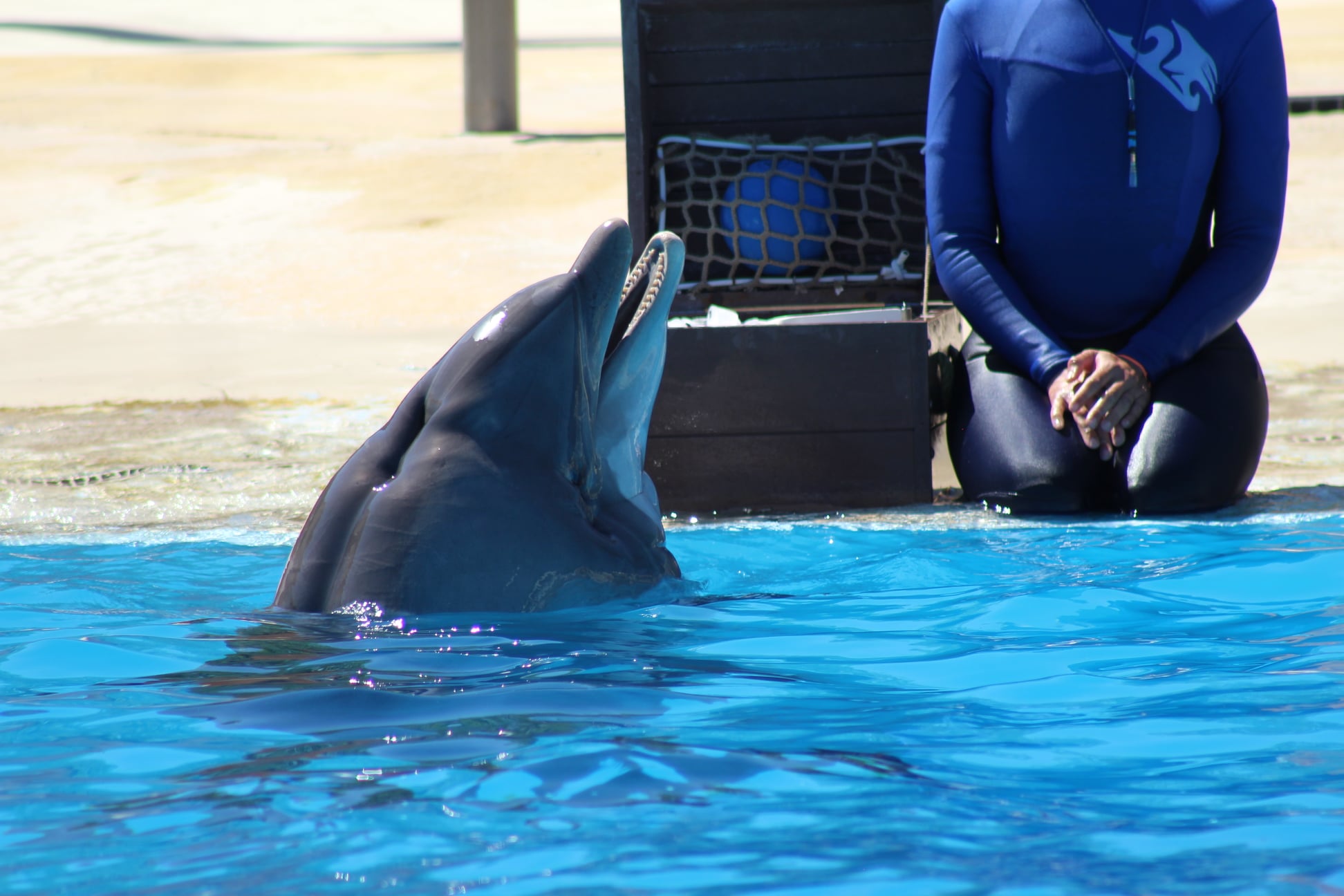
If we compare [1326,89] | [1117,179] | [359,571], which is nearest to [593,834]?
[359,571]

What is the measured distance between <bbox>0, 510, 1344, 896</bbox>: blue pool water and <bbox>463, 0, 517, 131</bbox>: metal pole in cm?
1827

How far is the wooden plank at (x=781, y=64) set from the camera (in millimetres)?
6398

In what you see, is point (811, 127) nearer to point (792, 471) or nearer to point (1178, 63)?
point (1178, 63)

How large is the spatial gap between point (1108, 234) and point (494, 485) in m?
2.55

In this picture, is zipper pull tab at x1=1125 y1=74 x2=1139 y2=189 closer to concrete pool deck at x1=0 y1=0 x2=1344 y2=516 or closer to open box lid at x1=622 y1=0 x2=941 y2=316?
concrete pool deck at x1=0 y1=0 x2=1344 y2=516

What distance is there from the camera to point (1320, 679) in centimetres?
239

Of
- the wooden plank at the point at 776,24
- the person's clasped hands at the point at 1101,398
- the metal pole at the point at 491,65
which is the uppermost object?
the metal pole at the point at 491,65

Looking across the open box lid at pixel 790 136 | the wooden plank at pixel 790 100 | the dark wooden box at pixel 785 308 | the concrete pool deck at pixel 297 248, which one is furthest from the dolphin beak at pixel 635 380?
the wooden plank at pixel 790 100

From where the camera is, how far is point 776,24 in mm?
6387

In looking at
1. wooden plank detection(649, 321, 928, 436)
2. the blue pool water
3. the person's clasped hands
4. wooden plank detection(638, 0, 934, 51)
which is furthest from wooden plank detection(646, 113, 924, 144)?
the blue pool water

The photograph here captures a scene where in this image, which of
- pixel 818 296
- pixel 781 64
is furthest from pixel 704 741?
pixel 781 64

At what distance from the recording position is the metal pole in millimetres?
20391

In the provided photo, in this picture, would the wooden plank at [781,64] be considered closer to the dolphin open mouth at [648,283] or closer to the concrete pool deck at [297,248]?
the concrete pool deck at [297,248]

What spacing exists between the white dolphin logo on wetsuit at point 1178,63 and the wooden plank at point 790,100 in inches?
87.2
